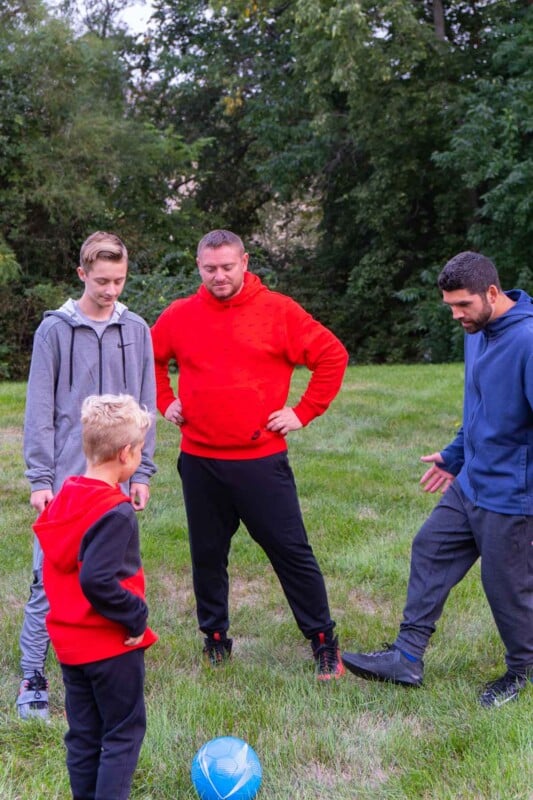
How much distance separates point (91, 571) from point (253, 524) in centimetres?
163

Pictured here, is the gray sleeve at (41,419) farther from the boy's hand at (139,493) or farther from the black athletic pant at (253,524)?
the black athletic pant at (253,524)

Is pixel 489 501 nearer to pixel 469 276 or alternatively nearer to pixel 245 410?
pixel 469 276

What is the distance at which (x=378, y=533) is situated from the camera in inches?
255

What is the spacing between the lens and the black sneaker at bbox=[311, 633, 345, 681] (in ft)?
13.9

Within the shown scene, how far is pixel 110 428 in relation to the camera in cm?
270

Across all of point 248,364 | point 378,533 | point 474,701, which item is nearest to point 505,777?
point 474,701

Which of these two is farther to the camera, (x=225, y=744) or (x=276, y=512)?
(x=276, y=512)

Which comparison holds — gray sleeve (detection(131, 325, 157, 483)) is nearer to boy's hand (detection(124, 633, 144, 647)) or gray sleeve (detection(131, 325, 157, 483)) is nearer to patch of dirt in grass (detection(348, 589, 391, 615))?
boy's hand (detection(124, 633, 144, 647))

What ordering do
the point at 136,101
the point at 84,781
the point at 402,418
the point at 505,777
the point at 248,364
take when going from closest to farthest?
the point at 84,781, the point at 505,777, the point at 248,364, the point at 402,418, the point at 136,101

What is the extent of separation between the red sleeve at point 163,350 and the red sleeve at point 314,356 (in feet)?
2.00

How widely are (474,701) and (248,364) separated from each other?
1.83 metres

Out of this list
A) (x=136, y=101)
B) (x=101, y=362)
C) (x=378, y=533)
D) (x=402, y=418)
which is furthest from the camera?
(x=136, y=101)

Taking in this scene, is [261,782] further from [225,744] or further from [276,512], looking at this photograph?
[276,512]

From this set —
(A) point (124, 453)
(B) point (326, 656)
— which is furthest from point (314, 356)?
(A) point (124, 453)
